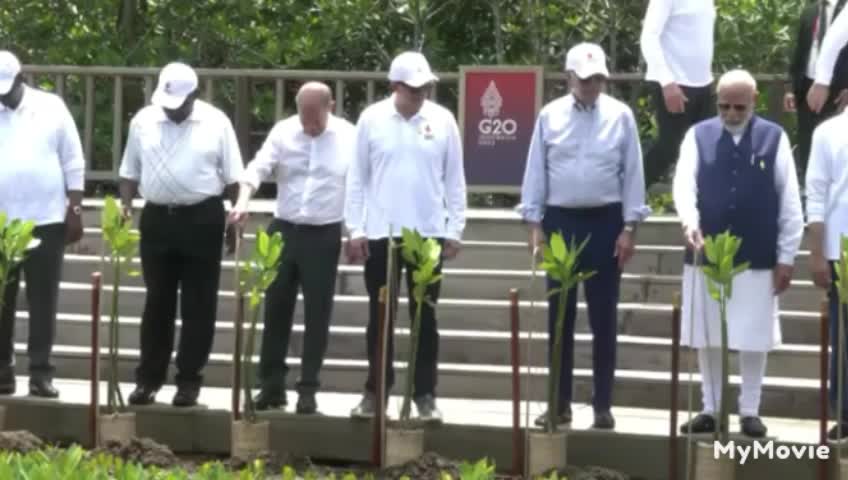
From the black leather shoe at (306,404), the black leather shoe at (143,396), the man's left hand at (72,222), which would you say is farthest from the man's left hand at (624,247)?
the man's left hand at (72,222)

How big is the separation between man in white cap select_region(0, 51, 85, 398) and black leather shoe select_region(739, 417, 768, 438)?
3.84 meters

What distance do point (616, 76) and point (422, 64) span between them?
427 cm

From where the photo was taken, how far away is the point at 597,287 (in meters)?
11.6

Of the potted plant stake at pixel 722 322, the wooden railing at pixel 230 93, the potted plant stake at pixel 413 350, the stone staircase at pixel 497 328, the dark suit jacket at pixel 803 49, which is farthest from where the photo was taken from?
the wooden railing at pixel 230 93

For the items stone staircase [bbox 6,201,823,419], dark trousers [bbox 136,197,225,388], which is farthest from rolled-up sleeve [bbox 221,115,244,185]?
stone staircase [bbox 6,201,823,419]

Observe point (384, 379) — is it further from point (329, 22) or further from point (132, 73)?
point (329, 22)

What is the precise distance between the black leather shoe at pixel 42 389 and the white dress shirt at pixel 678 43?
3686mm

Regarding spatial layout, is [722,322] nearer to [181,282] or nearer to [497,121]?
[181,282]

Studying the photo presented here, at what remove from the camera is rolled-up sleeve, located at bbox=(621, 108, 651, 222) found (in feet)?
37.8

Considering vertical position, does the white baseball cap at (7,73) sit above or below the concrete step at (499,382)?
above

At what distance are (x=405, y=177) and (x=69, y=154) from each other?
2.14 meters

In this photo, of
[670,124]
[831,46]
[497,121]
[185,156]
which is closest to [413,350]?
[185,156]

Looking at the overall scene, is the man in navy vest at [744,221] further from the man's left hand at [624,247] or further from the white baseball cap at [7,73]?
the white baseball cap at [7,73]

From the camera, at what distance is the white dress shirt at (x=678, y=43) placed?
12802 mm
